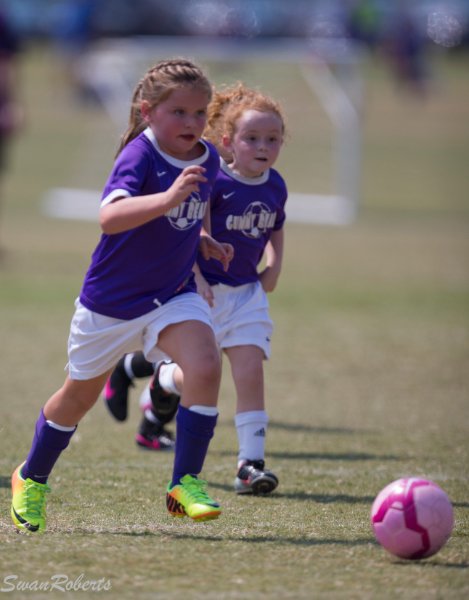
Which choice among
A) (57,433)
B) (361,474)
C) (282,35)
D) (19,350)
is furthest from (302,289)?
(282,35)

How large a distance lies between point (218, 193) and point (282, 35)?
30237 mm

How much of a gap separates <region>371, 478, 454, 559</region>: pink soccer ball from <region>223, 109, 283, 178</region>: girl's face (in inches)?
73.1

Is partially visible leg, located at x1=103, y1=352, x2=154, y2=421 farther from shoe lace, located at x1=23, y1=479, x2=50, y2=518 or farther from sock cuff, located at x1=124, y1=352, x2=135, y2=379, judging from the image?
shoe lace, located at x1=23, y1=479, x2=50, y2=518

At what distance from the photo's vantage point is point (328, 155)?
20.7 m

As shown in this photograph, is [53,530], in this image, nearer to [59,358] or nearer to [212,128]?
[212,128]

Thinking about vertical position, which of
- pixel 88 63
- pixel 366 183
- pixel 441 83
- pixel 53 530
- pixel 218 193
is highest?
pixel 441 83

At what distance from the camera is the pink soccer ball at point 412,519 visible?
3836mm

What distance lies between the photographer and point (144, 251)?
436 cm

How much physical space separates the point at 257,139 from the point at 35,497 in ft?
6.43

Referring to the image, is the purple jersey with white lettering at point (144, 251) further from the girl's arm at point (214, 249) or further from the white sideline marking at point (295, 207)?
the white sideline marking at point (295, 207)

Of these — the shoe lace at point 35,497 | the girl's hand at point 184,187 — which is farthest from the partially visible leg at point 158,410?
the girl's hand at point 184,187

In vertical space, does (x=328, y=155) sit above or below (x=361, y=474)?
above

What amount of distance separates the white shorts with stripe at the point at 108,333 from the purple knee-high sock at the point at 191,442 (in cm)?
32

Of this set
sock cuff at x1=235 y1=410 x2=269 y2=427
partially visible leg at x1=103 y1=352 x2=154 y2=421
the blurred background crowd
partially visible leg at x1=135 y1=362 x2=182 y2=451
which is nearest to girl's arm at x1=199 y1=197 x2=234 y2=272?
sock cuff at x1=235 y1=410 x2=269 y2=427
